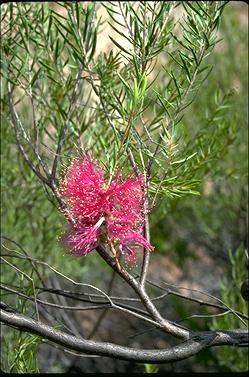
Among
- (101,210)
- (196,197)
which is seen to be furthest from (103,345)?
(196,197)

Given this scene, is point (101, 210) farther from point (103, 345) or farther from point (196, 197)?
point (196, 197)

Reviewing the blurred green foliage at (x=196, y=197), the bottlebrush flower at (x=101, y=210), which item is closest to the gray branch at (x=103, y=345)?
the bottlebrush flower at (x=101, y=210)

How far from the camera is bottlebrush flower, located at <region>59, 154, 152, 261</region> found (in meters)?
1.08

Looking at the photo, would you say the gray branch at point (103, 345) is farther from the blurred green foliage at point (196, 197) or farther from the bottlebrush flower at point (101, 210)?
the blurred green foliage at point (196, 197)

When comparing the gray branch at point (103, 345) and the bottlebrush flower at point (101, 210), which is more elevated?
the bottlebrush flower at point (101, 210)

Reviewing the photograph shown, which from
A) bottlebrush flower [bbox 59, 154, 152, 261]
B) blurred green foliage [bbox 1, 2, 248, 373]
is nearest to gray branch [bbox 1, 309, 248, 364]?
bottlebrush flower [bbox 59, 154, 152, 261]

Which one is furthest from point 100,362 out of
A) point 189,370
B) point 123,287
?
point 123,287

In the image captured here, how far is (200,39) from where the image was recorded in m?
1.28

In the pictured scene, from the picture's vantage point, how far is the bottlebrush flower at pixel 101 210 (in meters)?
1.08

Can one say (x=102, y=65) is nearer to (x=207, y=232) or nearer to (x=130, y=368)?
(x=130, y=368)

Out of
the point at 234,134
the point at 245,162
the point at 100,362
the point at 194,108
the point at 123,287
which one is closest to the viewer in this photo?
the point at 234,134

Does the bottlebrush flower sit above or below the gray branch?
above

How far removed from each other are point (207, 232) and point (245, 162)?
101 centimetres

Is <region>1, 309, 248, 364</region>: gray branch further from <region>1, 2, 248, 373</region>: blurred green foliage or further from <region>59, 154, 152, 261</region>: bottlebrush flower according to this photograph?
<region>1, 2, 248, 373</region>: blurred green foliage
